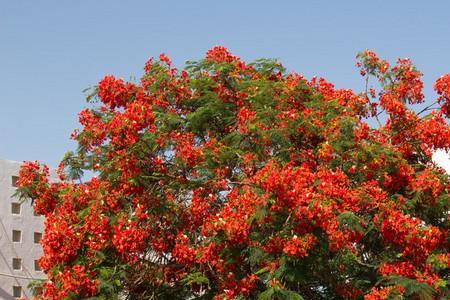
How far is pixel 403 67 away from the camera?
43.4ft

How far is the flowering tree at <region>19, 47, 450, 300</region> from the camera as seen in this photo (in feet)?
31.6

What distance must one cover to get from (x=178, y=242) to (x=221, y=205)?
88cm

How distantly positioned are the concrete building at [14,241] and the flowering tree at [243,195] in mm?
10824

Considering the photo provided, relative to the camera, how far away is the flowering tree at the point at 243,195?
964 cm

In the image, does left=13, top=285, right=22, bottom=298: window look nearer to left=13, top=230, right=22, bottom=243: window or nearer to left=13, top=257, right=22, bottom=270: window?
left=13, top=257, right=22, bottom=270: window

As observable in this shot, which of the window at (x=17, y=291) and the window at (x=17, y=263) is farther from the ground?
the window at (x=17, y=263)

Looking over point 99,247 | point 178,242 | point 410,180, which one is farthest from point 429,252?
point 99,247

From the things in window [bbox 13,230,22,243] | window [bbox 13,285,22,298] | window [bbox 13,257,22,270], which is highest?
window [bbox 13,230,22,243]

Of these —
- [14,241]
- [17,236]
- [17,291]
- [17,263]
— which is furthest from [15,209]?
[17,291]

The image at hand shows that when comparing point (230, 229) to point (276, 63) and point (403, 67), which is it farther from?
point (403, 67)

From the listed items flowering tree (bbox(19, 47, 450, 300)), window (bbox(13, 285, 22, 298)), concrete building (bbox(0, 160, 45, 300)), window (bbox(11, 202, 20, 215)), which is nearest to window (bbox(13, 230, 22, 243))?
concrete building (bbox(0, 160, 45, 300))

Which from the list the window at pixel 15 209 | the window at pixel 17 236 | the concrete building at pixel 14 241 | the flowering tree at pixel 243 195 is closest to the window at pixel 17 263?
the concrete building at pixel 14 241

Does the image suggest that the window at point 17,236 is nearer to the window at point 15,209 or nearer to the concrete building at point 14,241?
the concrete building at point 14,241

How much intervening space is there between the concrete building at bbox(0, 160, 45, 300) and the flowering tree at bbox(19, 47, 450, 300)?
10.8 metres
